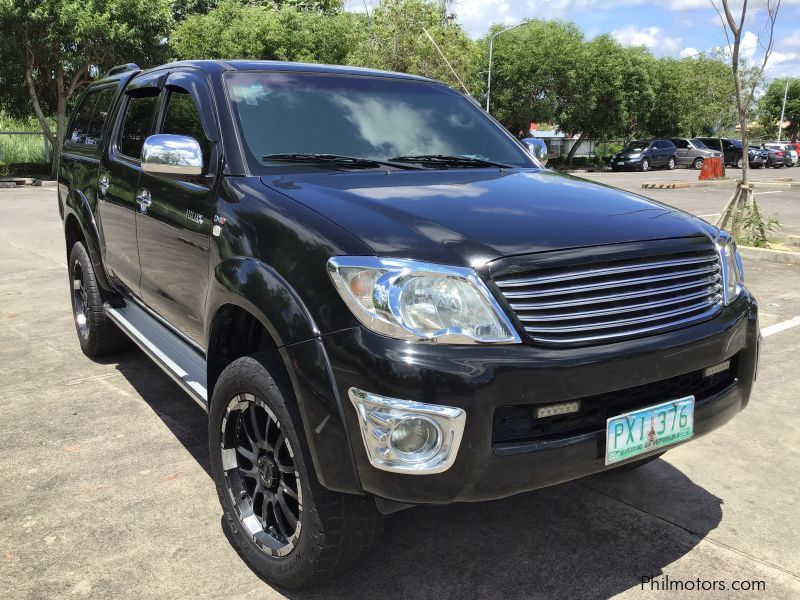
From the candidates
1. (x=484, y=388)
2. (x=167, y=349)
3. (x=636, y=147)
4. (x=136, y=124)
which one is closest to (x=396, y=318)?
(x=484, y=388)

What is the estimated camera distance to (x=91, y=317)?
4.87 metres

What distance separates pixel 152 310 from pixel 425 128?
68.5 inches

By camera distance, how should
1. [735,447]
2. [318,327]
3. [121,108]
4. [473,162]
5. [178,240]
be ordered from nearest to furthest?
1. [318,327]
2. [178,240]
3. [473,162]
4. [735,447]
5. [121,108]

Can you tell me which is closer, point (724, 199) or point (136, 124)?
point (136, 124)

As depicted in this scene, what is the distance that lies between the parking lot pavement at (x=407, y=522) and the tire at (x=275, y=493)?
152 millimetres

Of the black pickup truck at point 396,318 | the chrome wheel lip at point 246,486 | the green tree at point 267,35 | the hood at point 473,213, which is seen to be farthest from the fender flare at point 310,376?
the green tree at point 267,35

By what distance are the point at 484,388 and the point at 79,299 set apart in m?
4.18

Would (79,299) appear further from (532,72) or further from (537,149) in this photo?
(532,72)

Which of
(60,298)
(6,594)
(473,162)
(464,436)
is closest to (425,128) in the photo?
(473,162)

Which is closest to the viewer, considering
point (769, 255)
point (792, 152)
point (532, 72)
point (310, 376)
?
point (310, 376)

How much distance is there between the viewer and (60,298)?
696 centimetres

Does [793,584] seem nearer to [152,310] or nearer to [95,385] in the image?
[152,310]

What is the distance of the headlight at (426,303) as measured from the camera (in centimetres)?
210

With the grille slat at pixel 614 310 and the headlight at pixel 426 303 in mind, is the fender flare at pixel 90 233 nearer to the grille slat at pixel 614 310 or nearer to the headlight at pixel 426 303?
the headlight at pixel 426 303
